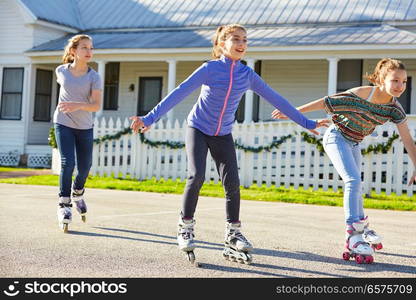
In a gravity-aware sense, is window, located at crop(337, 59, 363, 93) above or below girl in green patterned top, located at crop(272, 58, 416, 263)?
above

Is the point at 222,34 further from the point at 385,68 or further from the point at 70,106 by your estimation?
the point at 70,106

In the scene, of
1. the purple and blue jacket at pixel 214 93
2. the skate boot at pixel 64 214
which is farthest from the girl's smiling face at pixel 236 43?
the skate boot at pixel 64 214

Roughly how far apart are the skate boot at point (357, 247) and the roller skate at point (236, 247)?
2.85 feet

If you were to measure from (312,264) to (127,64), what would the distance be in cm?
2081

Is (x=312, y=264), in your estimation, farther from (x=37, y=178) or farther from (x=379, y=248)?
(x=37, y=178)

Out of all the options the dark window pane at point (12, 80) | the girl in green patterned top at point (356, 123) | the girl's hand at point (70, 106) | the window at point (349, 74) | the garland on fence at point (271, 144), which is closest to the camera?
the girl in green patterned top at point (356, 123)

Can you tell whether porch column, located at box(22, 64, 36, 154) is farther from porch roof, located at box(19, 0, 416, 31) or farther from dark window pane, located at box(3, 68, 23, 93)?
porch roof, located at box(19, 0, 416, 31)

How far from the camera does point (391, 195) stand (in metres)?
14.1

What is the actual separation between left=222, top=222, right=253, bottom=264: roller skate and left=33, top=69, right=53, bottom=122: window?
20117 millimetres

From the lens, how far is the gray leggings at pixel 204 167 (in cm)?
564

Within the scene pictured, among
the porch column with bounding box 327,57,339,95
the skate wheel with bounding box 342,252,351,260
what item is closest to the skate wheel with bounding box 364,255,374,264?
the skate wheel with bounding box 342,252,351,260

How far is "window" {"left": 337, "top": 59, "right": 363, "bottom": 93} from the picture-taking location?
72.9 feet

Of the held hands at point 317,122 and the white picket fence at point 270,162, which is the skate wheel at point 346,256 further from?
the white picket fence at point 270,162

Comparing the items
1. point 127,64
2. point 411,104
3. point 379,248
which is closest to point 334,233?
point 379,248
